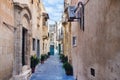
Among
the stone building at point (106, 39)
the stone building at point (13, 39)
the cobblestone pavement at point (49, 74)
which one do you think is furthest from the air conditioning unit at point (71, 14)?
the cobblestone pavement at point (49, 74)

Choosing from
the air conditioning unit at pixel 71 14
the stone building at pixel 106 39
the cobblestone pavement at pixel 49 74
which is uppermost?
the air conditioning unit at pixel 71 14

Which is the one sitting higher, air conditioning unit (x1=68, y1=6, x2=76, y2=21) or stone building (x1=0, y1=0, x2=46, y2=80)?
air conditioning unit (x1=68, y1=6, x2=76, y2=21)

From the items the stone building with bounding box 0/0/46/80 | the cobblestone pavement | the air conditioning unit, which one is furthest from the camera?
the cobblestone pavement

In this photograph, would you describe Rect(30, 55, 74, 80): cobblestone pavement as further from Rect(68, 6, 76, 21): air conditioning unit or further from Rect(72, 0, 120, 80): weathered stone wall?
Rect(72, 0, 120, 80): weathered stone wall

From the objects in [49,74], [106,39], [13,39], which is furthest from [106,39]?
[49,74]

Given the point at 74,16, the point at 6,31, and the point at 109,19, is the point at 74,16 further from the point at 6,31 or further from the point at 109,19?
the point at 109,19

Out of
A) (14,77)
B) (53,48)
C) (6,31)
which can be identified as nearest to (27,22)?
(14,77)

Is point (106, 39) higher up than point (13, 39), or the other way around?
point (13, 39)

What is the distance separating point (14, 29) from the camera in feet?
38.2

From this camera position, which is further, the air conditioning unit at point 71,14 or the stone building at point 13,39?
the air conditioning unit at point 71,14

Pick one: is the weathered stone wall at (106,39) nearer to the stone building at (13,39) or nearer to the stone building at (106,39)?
the stone building at (106,39)

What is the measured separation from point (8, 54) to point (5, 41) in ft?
2.85

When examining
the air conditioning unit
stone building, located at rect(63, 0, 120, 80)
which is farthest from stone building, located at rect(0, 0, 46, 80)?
stone building, located at rect(63, 0, 120, 80)

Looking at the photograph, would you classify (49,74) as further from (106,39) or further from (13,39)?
(106,39)
